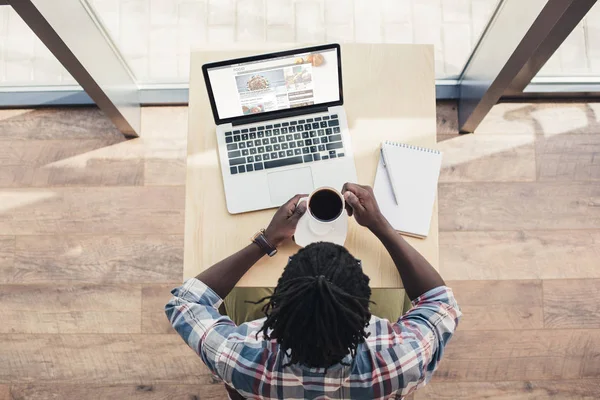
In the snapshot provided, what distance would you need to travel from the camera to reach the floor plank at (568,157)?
6.97 ft

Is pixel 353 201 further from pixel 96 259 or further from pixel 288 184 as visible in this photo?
pixel 96 259

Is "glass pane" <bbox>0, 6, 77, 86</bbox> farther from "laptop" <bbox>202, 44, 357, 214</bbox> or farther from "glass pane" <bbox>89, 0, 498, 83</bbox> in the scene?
"laptop" <bbox>202, 44, 357, 214</bbox>

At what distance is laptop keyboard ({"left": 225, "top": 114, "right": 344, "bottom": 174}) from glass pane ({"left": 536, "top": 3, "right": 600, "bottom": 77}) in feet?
3.59

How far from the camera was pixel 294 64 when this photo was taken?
1.32 meters

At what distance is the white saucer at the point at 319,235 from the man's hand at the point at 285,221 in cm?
2

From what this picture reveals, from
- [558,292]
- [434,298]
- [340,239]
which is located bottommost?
[558,292]

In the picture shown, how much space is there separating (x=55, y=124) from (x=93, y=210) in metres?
0.40

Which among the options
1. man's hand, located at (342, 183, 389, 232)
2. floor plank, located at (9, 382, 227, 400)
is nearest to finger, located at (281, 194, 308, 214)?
man's hand, located at (342, 183, 389, 232)

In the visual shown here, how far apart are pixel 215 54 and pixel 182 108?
72cm

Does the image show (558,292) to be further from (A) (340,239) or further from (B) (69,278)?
(B) (69,278)

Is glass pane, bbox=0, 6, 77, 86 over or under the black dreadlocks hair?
over

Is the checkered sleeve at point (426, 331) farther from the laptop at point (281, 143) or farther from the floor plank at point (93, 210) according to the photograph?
the floor plank at point (93, 210)

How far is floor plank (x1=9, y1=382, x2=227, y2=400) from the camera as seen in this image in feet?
Result: 6.58

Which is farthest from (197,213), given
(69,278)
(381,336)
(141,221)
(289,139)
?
(69,278)
